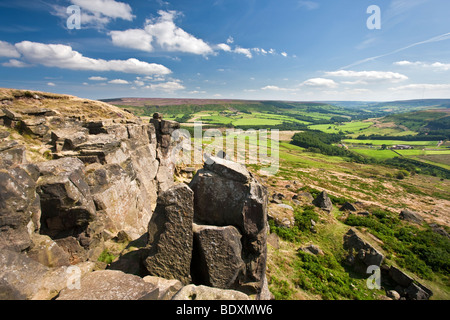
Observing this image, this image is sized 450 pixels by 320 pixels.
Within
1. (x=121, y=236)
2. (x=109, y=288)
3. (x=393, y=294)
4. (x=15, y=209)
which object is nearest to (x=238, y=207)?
(x=109, y=288)

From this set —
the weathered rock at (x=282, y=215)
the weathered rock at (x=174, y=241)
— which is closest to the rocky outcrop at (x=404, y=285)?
the weathered rock at (x=282, y=215)

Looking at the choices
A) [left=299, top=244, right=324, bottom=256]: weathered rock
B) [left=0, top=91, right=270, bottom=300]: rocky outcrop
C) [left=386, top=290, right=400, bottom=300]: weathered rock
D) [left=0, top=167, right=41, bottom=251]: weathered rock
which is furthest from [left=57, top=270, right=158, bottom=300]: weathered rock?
[left=386, top=290, right=400, bottom=300]: weathered rock

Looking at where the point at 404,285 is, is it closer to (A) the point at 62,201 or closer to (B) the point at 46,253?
(B) the point at 46,253

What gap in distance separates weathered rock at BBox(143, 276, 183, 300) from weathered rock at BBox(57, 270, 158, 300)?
2.16ft

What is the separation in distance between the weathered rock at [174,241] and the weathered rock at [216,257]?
0.52 meters

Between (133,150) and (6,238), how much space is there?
16.5 metres

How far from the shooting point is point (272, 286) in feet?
51.5

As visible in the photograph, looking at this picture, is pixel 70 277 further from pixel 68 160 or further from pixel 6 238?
pixel 68 160

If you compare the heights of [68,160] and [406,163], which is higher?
[68,160]

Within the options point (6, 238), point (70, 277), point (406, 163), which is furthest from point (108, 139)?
point (406, 163)

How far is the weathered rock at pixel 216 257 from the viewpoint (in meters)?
9.11

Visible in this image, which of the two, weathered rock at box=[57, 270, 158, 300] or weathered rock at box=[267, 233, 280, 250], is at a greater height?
weathered rock at box=[57, 270, 158, 300]

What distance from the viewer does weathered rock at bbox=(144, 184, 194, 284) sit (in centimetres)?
918

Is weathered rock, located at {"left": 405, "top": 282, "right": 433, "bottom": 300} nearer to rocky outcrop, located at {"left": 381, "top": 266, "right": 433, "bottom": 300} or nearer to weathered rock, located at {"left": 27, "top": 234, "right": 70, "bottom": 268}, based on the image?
rocky outcrop, located at {"left": 381, "top": 266, "right": 433, "bottom": 300}
